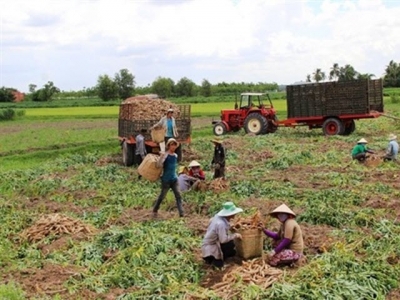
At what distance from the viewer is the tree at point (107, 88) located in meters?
68.1

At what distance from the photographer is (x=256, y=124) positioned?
24.8 m

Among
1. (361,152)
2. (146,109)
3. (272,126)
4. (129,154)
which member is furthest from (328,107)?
(129,154)

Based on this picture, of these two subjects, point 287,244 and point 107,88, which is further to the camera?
point 107,88

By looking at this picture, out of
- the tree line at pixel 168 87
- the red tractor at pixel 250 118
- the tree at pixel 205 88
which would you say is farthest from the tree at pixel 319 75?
the red tractor at pixel 250 118

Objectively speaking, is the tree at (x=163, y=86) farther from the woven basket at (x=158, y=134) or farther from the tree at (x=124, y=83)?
the woven basket at (x=158, y=134)

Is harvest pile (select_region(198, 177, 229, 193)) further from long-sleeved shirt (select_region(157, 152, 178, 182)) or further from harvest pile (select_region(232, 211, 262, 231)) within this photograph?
harvest pile (select_region(232, 211, 262, 231))

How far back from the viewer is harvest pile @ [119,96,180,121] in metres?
16.8

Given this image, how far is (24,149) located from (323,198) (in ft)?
52.7

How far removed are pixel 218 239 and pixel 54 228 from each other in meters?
3.34

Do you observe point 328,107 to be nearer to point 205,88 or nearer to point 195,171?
point 195,171

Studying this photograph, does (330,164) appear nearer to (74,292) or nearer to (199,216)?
(199,216)

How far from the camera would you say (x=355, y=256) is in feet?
24.9

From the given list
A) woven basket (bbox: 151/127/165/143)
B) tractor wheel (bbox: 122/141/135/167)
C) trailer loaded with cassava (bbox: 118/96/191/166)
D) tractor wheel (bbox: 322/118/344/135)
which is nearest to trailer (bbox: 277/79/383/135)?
tractor wheel (bbox: 322/118/344/135)

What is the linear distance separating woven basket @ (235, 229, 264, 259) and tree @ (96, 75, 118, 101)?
203 ft
